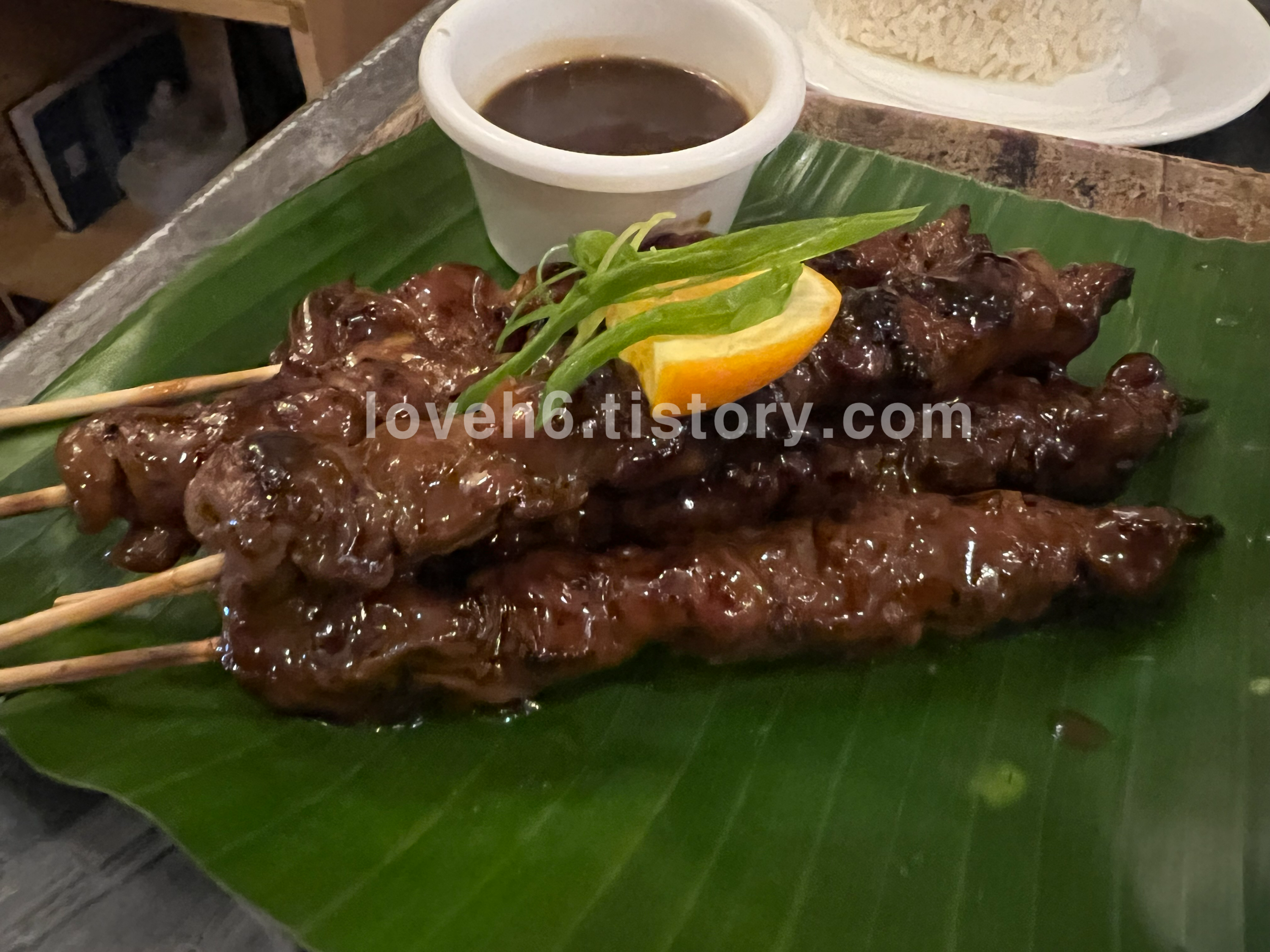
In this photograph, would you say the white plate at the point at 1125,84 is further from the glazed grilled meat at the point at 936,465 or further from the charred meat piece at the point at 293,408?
the charred meat piece at the point at 293,408

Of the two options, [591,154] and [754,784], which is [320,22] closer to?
[591,154]

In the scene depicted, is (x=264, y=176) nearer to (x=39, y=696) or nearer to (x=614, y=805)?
(x=39, y=696)

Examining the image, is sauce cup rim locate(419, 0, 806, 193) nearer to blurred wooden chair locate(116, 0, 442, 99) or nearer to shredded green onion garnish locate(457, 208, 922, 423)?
shredded green onion garnish locate(457, 208, 922, 423)

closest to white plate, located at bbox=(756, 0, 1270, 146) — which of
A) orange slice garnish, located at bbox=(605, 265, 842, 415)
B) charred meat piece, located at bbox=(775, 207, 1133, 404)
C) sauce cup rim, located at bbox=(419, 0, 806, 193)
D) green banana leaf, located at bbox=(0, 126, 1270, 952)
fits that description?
sauce cup rim, located at bbox=(419, 0, 806, 193)

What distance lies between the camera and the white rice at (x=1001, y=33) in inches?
173

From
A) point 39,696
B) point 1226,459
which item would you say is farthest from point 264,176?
point 1226,459

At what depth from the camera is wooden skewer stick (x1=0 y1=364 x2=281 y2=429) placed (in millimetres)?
2045

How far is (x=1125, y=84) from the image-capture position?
4578mm

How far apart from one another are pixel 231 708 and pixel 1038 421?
214 cm

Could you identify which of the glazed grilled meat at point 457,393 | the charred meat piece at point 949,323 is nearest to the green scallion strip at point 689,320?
the glazed grilled meat at point 457,393

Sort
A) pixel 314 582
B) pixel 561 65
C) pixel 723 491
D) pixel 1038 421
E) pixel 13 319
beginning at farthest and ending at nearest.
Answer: pixel 13 319 → pixel 561 65 → pixel 1038 421 → pixel 723 491 → pixel 314 582

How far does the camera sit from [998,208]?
3105 millimetres

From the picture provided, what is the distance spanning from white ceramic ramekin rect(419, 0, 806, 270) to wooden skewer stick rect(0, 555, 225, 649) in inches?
59.7

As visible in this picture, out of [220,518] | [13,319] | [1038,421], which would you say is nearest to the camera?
[220,518]
